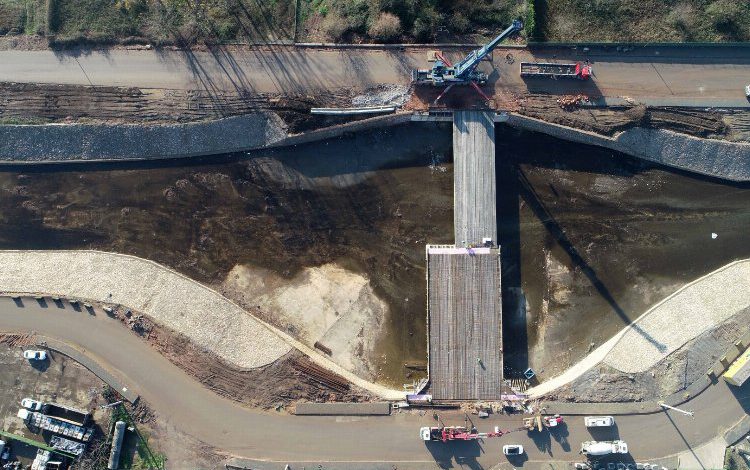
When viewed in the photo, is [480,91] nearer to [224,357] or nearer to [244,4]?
[244,4]

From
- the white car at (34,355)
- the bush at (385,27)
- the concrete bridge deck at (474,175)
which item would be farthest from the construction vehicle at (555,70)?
the white car at (34,355)

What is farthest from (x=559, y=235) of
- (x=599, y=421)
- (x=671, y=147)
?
(x=599, y=421)

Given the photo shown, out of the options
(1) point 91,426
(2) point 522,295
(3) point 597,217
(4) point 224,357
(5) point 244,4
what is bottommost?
(1) point 91,426

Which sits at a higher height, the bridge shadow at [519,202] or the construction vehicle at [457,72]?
the construction vehicle at [457,72]

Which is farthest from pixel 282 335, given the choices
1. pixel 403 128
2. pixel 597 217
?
pixel 597 217

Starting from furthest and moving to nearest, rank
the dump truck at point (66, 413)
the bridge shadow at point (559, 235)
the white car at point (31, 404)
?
the bridge shadow at point (559, 235) → the dump truck at point (66, 413) → the white car at point (31, 404)

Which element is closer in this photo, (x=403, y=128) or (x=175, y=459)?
(x=175, y=459)

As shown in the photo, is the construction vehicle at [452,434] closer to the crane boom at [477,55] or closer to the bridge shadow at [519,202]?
the bridge shadow at [519,202]

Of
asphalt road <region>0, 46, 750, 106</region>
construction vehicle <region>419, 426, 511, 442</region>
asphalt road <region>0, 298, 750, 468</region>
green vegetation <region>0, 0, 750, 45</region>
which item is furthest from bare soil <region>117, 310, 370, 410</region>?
green vegetation <region>0, 0, 750, 45</region>
